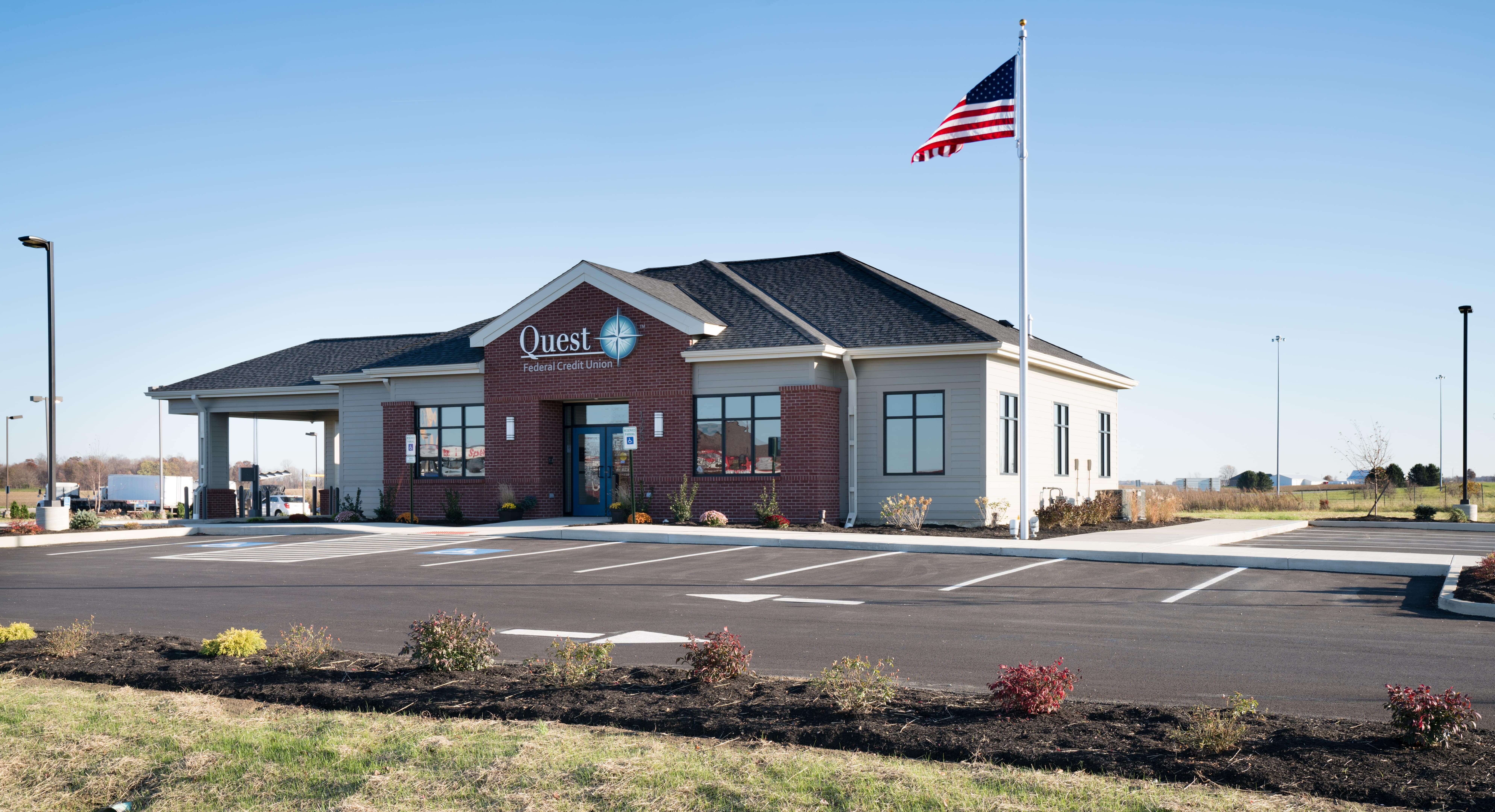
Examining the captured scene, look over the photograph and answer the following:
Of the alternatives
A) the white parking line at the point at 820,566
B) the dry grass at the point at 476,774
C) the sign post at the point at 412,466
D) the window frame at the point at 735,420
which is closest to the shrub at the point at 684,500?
the window frame at the point at 735,420

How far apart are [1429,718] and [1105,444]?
1126 inches

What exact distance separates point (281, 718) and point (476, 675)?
1350 millimetres

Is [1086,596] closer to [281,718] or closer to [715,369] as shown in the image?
[281,718]

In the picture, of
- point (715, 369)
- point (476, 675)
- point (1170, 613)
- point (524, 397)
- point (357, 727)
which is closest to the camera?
point (357, 727)

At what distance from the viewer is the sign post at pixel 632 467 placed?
24.4 meters

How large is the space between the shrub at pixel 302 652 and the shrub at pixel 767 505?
50.6 feet

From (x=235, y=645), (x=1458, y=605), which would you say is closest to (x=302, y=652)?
(x=235, y=645)

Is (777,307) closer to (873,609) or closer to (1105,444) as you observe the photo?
(1105,444)

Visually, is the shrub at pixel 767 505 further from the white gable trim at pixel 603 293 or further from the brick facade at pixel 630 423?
the white gable trim at pixel 603 293

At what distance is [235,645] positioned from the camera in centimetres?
899

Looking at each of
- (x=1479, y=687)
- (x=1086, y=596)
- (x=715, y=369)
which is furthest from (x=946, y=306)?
(x=1479, y=687)

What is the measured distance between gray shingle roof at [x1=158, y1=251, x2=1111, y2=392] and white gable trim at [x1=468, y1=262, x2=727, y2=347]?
0.20 m

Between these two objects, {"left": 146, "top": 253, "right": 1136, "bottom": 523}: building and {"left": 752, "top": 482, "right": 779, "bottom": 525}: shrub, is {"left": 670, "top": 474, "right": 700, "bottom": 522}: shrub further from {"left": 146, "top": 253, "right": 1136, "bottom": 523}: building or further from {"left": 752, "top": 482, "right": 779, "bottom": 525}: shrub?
{"left": 752, "top": 482, "right": 779, "bottom": 525}: shrub

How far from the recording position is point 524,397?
27.8m
